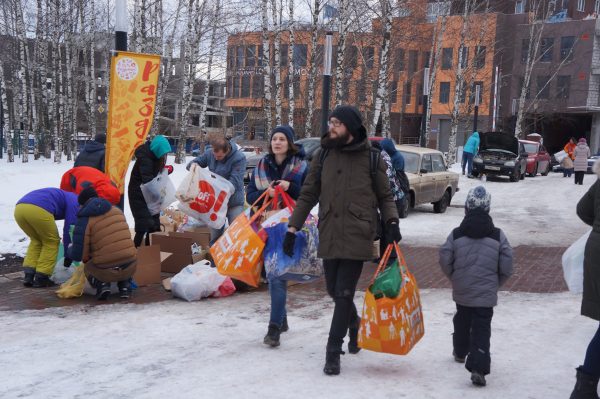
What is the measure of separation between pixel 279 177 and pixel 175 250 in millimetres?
2910

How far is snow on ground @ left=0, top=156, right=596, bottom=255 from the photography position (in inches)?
439

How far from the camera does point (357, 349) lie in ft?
16.8

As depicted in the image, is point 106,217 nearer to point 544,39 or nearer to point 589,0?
point 544,39

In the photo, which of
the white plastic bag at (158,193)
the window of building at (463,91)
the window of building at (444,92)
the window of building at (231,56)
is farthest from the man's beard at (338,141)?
the window of building at (444,92)

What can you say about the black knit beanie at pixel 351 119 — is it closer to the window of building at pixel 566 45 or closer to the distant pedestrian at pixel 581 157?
the distant pedestrian at pixel 581 157

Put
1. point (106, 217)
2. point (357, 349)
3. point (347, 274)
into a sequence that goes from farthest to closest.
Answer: point (106, 217) → point (357, 349) → point (347, 274)

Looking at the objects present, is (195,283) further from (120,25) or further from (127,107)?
(120,25)

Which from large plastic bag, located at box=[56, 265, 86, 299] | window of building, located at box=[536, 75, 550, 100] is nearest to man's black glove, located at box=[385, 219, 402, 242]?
large plastic bag, located at box=[56, 265, 86, 299]

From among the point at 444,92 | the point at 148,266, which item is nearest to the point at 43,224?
the point at 148,266

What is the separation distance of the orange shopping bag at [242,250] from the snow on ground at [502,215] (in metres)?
4.64

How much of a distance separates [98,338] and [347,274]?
2310 millimetres

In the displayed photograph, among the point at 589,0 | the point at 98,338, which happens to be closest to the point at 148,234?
the point at 98,338

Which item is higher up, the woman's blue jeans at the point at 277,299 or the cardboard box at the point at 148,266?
the woman's blue jeans at the point at 277,299

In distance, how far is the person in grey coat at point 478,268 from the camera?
14.4ft
